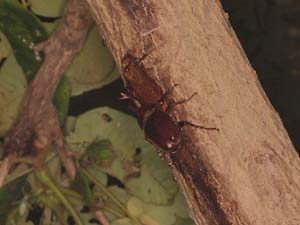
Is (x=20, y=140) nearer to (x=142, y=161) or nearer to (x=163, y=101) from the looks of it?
(x=142, y=161)

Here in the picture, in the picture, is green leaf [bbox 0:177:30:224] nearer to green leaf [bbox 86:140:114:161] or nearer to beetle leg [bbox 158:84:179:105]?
green leaf [bbox 86:140:114:161]

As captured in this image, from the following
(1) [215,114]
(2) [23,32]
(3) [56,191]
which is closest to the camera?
(1) [215,114]

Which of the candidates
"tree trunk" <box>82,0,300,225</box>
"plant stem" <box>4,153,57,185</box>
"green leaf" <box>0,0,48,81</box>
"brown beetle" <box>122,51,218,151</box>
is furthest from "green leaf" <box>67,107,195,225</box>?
"tree trunk" <box>82,0,300,225</box>

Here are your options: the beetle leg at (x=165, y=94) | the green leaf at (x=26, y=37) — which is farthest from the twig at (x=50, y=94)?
the beetle leg at (x=165, y=94)

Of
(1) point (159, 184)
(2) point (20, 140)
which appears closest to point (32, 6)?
(2) point (20, 140)

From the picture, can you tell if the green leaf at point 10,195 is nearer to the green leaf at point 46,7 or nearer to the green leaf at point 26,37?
the green leaf at point 26,37

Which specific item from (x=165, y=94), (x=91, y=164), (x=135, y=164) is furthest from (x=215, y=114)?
(x=91, y=164)

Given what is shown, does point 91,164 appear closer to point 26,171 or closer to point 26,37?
point 26,171
